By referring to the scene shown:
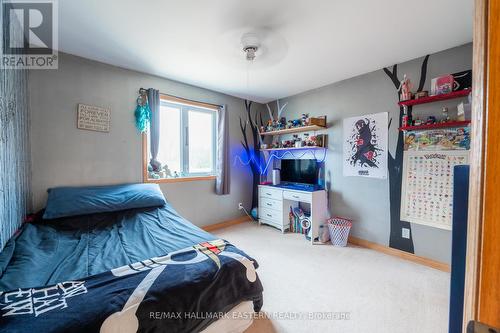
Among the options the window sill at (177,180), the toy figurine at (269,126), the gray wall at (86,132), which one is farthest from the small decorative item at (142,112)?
the toy figurine at (269,126)

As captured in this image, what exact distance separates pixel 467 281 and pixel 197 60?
277 cm

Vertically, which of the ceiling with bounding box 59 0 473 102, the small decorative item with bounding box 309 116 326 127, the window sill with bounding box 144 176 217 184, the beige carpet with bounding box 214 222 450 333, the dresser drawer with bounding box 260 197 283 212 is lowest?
the beige carpet with bounding box 214 222 450 333

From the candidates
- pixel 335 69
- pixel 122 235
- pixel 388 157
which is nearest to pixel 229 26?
pixel 335 69

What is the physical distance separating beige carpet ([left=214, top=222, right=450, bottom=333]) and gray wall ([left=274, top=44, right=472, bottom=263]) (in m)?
0.31

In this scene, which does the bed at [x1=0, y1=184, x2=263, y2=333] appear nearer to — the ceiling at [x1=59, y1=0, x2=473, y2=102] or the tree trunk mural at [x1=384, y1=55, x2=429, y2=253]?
the ceiling at [x1=59, y1=0, x2=473, y2=102]

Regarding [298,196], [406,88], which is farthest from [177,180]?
[406,88]

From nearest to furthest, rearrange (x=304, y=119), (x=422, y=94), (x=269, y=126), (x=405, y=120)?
(x=422, y=94) → (x=405, y=120) → (x=304, y=119) → (x=269, y=126)

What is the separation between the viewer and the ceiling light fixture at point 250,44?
1.94 meters

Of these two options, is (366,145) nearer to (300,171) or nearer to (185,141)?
(300,171)

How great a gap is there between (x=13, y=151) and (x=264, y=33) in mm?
2338

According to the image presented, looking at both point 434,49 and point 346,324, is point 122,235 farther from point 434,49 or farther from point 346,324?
point 434,49

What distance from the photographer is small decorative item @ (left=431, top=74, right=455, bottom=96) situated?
2.18 meters

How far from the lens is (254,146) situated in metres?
4.25

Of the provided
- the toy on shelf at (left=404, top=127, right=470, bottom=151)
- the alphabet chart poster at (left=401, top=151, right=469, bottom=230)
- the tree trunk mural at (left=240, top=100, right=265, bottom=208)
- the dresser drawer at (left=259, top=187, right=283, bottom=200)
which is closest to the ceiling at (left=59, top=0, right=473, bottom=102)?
the toy on shelf at (left=404, top=127, right=470, bottom=151)
